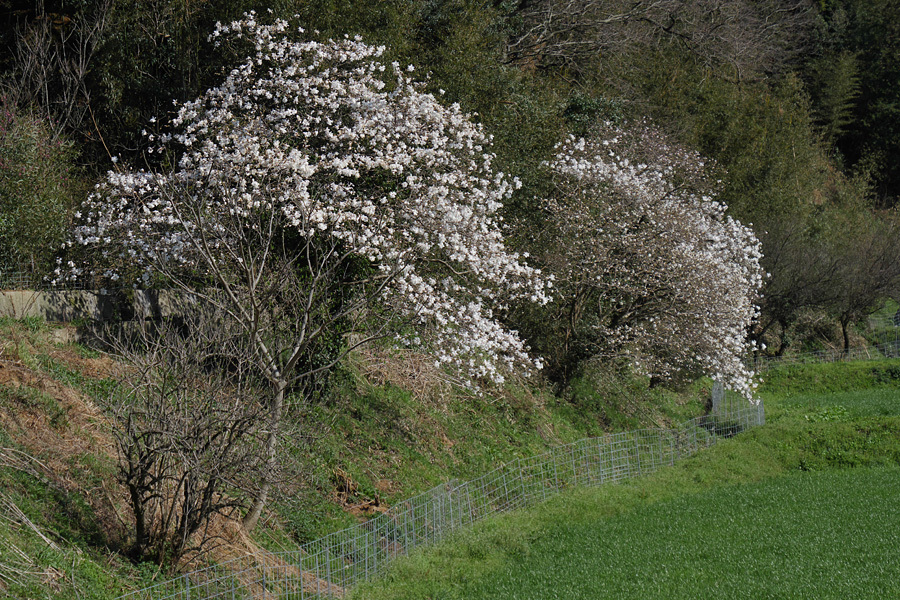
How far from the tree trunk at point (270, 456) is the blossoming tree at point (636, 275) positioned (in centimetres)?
1033

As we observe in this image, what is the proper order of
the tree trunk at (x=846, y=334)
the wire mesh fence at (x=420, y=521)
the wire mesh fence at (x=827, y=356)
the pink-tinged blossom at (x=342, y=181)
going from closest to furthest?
the wire mesh fence at (x=420, y=521)
the pink-tinged blossom at (x=342, y=181)
the wire mesh fence at (x=827, y=356)
the tree trunk at (x=846, y=334)

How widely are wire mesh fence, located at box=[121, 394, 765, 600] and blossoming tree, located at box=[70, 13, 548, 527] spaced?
1.99m

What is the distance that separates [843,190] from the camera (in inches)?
1815

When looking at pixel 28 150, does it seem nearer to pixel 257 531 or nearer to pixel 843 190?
pixel 257 531

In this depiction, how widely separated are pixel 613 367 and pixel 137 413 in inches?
583

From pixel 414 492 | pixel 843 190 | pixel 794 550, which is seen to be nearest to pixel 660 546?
pixel 794 550

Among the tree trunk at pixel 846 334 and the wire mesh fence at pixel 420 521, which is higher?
the tree trunk at pixel 846 334

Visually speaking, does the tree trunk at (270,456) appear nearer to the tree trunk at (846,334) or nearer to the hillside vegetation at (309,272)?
the hillside vegetation at (309,272)

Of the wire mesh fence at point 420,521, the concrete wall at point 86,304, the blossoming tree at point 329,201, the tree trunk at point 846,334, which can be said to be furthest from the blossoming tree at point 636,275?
the tree trunk at point 846,334

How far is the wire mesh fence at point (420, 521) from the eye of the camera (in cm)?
811

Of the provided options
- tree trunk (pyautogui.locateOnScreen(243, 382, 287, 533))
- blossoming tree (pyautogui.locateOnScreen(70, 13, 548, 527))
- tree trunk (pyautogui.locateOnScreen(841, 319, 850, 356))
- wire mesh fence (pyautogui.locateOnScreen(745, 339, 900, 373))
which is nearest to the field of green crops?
tree trunk (pyautogui.locateOnScreen(243, 382, 287, 533))

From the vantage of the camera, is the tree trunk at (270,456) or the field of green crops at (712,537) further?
the field of green crops at (712,537)

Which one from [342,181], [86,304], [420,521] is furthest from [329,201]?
[420,521]

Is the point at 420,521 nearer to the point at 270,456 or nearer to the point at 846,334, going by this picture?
the point at 270,456
